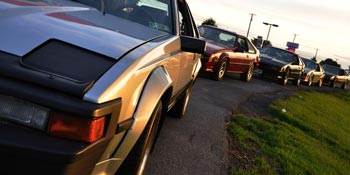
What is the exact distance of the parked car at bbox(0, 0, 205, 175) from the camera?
1820 mm

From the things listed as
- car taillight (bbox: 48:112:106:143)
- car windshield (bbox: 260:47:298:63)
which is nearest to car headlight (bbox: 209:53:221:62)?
car windshield (bbox: 260:47:298:63)

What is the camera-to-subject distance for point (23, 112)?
73.5 inches

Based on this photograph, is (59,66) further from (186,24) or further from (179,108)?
(179,108)

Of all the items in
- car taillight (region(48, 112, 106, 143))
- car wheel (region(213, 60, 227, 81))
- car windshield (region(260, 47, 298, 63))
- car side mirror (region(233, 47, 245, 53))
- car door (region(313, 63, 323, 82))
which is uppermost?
car taillight (region(48, 112, 106, 143))

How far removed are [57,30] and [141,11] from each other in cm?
154

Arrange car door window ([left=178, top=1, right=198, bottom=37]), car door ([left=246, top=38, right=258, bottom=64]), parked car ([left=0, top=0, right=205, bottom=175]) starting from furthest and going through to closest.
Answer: car door ([left=246, top=38, right=258, bottom=64]) → car door window ([left=178, top=1, right=198, bottom=37]) → parked car ([left=0, top=0, right=205, bottom=175])

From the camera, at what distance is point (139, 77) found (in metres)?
2.42

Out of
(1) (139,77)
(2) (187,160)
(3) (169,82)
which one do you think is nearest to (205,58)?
(2) (187,160)

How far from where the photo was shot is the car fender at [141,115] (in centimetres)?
232

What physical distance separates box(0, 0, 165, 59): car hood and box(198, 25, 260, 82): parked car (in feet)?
27.6

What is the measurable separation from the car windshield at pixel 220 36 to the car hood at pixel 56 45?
1026 centimetres

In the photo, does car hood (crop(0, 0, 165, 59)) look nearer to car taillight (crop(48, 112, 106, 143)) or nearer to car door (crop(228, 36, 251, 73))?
car taillight (crop(48, 112, 106, 143))

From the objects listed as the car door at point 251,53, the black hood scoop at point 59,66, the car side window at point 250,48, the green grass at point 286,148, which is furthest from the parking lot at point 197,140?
the car side window at point 250,48

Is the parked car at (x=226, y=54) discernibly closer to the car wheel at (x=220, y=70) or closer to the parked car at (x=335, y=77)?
the car wheel at (x=220, y=70)
